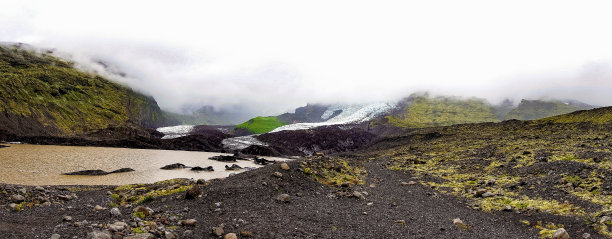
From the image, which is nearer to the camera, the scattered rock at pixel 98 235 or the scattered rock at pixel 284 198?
the scattered rock at pixel 98 235

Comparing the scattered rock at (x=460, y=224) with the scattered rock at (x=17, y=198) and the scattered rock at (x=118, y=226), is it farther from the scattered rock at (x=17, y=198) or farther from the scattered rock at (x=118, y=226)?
the scattered rock at (x=17, y=198)

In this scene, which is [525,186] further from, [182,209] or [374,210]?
[182,209]

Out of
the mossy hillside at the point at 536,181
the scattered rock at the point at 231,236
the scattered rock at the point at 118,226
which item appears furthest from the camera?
the mossy hillside at the point at 536,181

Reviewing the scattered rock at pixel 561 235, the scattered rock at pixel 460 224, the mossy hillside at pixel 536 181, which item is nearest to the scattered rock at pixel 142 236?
the scattered rock at pixel 460 224

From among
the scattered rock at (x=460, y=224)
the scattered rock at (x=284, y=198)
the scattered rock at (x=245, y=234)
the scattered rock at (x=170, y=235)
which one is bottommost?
the scattered rock at (x=460, y=224)

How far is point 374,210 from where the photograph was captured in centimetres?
1560

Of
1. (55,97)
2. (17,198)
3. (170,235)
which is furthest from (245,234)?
(55,97)

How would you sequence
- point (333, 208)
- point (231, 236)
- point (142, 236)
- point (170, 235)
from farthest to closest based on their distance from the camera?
point (333, 208) < point (231, 236) < point (170, 235) < point (142, 236)

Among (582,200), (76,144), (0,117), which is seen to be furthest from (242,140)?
(582,200)

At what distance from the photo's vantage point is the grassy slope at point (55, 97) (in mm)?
108831

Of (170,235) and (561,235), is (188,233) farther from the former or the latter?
(561,235)

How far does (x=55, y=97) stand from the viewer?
130 meters

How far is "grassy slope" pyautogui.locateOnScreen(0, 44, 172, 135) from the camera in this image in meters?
109

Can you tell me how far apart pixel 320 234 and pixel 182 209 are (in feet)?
22.0
